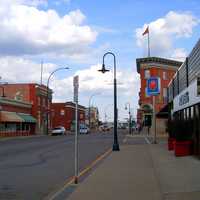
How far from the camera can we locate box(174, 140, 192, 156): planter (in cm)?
2406

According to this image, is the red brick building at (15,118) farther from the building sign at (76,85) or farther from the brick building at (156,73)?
the building sign at (76,85)

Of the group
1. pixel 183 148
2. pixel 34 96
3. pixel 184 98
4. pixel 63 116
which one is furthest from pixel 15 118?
pixel 63 116

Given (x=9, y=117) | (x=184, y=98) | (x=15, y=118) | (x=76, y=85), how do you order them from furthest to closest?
(x=15, y=118), (x=9, y=117), (x=184, y=98), (x=76, y=85)

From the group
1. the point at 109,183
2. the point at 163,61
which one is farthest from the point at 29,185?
the point at 163,61

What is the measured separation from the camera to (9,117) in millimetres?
71938

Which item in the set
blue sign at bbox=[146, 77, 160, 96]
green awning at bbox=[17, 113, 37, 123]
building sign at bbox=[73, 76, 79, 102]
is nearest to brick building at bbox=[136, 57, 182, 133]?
green awning at bbox=[17, 113, 37, 123]

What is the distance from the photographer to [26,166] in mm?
20188

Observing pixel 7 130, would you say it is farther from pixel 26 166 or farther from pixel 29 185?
pixel 29 185

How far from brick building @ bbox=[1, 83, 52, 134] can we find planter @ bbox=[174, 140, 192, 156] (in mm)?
65105

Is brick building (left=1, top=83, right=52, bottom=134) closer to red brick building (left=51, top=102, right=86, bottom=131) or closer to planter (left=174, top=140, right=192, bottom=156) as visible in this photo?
red brick building (left=51, top=102, right=86, bottom=131)

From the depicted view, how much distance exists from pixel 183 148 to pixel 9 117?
166ft

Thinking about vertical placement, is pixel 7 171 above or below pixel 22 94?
below

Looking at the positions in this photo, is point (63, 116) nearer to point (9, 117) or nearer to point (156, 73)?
point (156, 73)

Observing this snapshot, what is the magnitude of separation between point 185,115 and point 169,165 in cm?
1014
